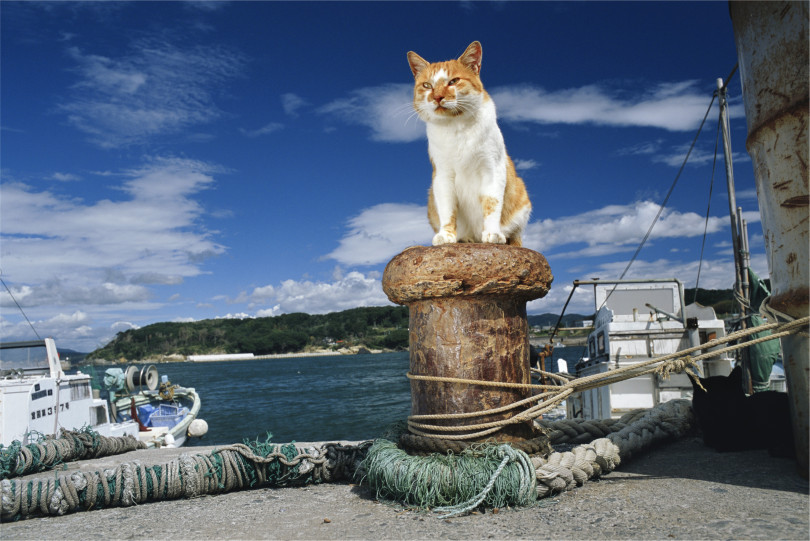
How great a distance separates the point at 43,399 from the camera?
14.8 metres

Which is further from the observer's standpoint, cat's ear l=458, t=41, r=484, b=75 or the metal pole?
the metal pole

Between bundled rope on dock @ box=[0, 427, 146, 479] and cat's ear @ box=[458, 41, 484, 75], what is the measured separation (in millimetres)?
4492

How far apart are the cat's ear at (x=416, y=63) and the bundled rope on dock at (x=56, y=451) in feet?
13.8

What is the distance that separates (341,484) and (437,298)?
142 centimetres

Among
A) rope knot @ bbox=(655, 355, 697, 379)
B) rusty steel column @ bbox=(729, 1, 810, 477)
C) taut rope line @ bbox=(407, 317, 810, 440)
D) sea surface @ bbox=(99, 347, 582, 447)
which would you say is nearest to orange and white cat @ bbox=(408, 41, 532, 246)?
taut rope line @ bbox=(407, 317, 810, 440)

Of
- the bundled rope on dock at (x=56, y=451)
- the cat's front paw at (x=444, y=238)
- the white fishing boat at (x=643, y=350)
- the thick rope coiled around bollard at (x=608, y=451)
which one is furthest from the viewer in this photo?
the white fishing boat at (x=643, y=350)

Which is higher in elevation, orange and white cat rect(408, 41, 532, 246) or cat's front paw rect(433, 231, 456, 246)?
orange and white cat rect(408, 41, 532, 246)

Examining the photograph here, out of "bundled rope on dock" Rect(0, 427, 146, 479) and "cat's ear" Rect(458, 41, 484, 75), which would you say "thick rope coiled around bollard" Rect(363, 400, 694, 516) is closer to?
"cat's ear" Rect(458, 41, 484, 75)

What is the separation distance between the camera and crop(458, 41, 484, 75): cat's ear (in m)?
3.55

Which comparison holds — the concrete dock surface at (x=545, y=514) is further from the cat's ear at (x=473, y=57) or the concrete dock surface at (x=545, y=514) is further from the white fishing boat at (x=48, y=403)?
the white fishing boat at (x=48, y=403)

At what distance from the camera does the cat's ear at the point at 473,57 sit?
3548 mm

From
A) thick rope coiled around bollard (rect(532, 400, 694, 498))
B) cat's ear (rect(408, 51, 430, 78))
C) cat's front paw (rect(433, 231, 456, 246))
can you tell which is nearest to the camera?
thick rope coiled around bollard (rect(532, 400, 694, 498))

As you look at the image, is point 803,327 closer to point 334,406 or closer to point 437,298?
point 437,298

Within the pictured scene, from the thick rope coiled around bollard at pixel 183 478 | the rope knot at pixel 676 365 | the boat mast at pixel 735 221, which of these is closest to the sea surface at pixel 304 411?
the boat mast at pixel 735 221
